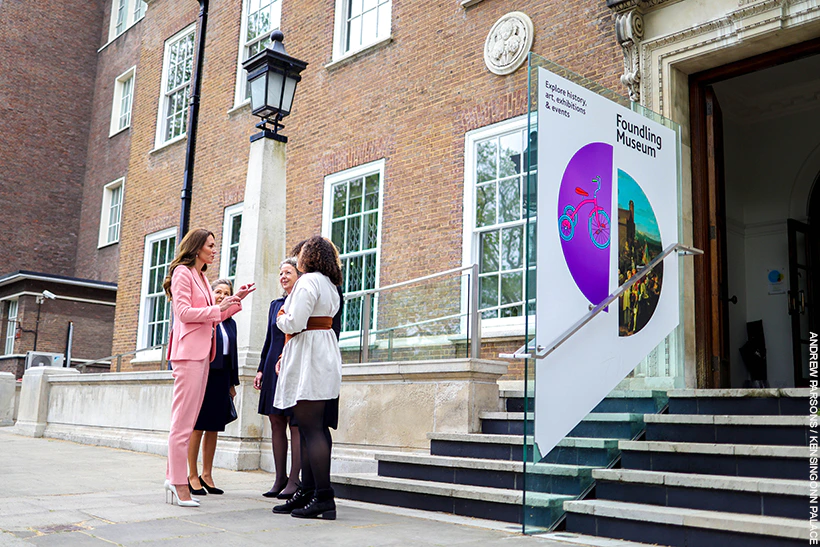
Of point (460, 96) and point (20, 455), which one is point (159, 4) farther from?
point (20, 455)

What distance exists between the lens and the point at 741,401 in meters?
5.52

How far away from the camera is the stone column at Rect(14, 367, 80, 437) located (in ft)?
41.4

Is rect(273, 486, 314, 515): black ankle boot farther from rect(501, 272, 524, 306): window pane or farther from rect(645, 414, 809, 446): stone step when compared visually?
rect(501, 272, 524, 306): window pane

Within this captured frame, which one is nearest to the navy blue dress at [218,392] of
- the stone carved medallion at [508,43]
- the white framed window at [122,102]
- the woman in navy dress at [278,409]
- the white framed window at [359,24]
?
the woman in navy dress at [278,409]

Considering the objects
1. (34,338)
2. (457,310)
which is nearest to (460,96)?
(457,310)

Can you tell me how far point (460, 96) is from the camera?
9.93 meters

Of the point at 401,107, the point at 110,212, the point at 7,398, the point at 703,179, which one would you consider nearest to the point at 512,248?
the point at 703,179

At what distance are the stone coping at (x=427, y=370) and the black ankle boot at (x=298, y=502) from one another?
2.12 metres

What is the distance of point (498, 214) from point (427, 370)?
281 cm

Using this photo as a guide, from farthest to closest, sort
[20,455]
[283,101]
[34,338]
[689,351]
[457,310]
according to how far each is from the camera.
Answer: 1. [34,338]
2. [20,455]
3. [283,101]
4. [457,310]
5. [689,351]

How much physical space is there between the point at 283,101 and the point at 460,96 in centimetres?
270

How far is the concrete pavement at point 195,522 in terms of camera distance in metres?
4.14

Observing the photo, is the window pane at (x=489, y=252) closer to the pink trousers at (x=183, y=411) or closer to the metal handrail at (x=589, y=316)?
the metal handrail at (x=589, y=316)

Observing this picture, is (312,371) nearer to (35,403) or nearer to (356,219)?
(356,219)
